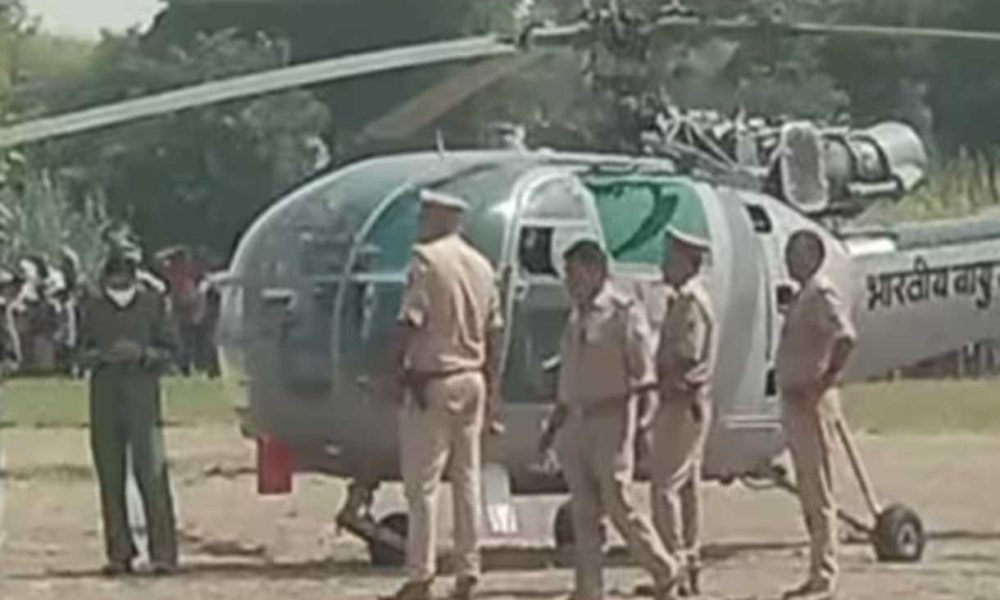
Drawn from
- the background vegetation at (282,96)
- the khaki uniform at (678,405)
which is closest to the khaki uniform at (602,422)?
the khaki uniform at (678,405)

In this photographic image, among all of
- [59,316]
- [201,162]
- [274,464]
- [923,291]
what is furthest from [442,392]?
[201,162]

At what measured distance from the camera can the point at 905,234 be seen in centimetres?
2027

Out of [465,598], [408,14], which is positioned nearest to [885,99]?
[408,14]

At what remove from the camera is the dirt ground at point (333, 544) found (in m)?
16.8

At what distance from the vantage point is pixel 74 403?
133ft

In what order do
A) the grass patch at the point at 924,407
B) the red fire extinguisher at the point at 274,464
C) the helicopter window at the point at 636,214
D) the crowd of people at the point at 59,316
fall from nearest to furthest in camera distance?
1. the helicopter window at the point at 636,214
2. the red fire extinguisher at the point at 274,464
3. the grass patch at the point at 924,407
4. the crowd of people at the point at 59,316

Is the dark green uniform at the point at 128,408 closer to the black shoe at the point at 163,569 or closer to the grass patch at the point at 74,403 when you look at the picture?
the black shoe at the point at 163,569

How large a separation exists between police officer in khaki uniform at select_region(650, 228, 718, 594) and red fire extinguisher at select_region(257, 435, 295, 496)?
9.50 feet

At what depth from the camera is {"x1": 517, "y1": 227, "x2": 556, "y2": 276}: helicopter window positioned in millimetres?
17547

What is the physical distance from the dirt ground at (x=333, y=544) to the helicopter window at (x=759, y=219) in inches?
71.0

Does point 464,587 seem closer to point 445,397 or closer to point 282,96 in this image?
point 445,397

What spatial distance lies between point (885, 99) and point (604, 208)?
7315 centimetres

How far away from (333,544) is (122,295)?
320cm

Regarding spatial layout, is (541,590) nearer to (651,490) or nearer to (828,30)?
(651,490)
